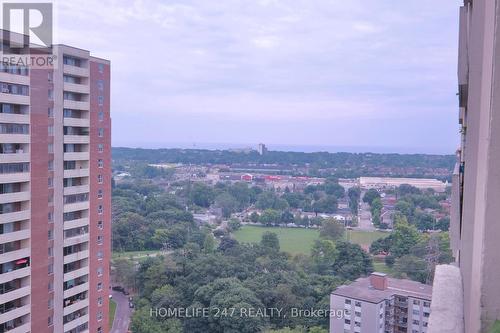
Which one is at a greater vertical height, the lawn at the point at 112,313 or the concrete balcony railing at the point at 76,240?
the concrete balcony railing at the point at 76,240

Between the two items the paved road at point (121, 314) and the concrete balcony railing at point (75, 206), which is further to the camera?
the paved road at point (121, 314)

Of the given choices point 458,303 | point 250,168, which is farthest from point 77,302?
point 250,168

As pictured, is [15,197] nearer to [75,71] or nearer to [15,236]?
[15,236]

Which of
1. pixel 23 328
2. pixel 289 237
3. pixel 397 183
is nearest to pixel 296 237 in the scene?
pixel 289 237

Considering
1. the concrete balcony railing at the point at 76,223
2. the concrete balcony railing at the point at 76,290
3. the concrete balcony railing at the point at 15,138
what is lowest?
the concrete balcony railing at the point at 76,290

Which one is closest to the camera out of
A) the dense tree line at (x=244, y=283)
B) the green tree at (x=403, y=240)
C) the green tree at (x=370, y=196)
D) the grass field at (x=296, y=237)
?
the dense tree line at (x=244, y=283)

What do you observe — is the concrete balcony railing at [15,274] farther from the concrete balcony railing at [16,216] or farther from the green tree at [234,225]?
the green tree at [234,225]

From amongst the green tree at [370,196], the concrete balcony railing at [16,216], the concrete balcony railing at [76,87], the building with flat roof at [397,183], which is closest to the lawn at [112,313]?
the concrete balcony railing at [16,216]

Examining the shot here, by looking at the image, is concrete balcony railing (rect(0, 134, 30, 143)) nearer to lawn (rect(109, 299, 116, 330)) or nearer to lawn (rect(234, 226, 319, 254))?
lawn (rect(109, 299, 116, 330))
